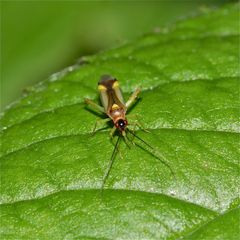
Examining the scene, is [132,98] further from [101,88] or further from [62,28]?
[62,28]

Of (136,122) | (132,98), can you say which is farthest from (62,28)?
(136,122)

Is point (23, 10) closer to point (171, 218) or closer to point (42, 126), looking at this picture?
point (42, 126)

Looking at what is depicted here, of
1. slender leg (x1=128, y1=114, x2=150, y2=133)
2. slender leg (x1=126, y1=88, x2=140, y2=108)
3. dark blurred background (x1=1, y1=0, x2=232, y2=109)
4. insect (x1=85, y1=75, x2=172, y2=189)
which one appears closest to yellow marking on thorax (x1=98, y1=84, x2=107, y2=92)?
insect (x1=85, y1=75, x2=172, y2=189)

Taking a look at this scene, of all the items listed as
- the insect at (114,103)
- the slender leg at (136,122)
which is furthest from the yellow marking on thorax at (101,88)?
the slender leg at (136,122)

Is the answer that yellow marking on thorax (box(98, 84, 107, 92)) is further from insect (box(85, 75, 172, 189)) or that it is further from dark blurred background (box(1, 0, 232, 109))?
dark blurred background (box(1, 0, 232, 109))

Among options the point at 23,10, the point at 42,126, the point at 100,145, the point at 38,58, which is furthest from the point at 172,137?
the point at 23,10

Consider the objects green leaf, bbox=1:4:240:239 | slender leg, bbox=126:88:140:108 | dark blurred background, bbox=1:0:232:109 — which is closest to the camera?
green leaf, bbox=1:4:240:239
